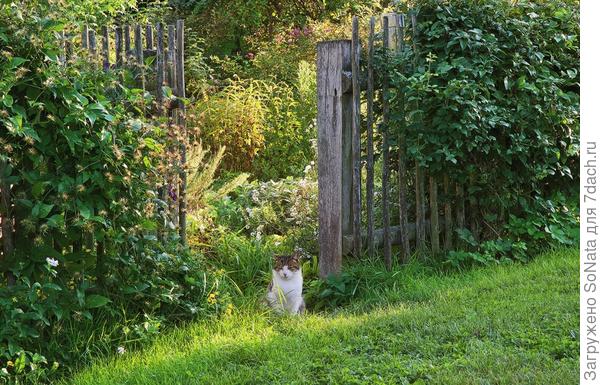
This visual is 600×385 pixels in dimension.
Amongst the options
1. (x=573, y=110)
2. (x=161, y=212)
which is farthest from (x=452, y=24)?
(x=161, y=212)

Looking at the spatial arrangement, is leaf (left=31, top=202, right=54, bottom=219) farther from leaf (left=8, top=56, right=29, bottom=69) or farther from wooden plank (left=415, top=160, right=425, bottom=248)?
wooden plank (left=415, top=160, right=425, bottom=248)

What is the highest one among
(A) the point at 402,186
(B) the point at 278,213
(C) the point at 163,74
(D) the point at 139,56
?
(D) the point at 139,56

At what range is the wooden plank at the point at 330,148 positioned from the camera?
571 centimetres

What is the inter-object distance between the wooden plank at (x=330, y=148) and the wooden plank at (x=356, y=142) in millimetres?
75

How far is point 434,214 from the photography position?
6.02 m

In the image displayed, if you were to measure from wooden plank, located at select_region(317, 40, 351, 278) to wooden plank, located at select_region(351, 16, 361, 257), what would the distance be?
0.07m

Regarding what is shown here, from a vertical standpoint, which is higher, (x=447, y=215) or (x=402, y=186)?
(x=402, y=186)

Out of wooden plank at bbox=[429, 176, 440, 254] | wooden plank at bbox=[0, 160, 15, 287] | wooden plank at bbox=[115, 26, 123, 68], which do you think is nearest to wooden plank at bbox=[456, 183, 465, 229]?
wooden plank at bbox=[429, 176, 440, 254]

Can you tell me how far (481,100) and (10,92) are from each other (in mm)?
3246

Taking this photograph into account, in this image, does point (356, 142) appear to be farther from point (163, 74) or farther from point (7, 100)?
point (7, 100)

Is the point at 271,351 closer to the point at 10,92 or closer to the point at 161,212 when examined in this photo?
the point at 161,212

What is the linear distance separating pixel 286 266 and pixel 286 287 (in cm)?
14

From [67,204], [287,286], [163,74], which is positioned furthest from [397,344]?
[163,74]

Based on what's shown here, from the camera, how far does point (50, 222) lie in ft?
13.7
